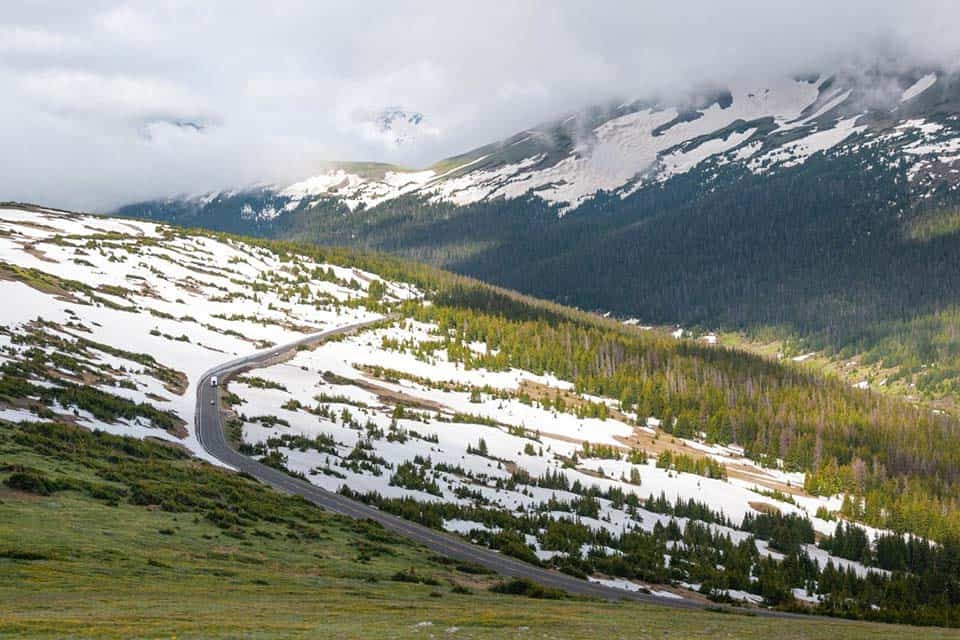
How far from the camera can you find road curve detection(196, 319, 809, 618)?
44750 millimetres

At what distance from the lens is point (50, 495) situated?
33312mm

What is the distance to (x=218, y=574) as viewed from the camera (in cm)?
2781

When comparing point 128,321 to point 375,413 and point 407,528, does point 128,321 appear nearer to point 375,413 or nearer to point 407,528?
point 375,413

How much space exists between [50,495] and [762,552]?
66.7 metres

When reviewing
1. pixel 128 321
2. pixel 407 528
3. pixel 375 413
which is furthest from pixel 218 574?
pixel 128 321

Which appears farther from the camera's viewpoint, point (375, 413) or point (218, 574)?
point (375, 413)

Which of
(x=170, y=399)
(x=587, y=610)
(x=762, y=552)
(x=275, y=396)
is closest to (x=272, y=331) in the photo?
(x=275, y=396)

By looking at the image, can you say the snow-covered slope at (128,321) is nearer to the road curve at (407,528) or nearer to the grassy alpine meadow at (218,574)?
the road curve at (407,528)

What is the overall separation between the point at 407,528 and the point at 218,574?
26350mm

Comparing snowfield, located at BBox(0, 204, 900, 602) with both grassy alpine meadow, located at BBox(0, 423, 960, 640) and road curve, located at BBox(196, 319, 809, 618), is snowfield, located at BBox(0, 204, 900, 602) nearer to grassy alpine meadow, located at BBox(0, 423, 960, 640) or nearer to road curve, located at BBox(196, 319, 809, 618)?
road curve, located at BBox(196, 319, 809, 618)

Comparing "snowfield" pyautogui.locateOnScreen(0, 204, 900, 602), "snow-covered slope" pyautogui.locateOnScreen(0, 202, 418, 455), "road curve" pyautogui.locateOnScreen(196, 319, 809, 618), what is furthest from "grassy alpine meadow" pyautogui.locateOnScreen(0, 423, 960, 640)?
"snow-covered slope" pyautogui.locateOnScreen(0, 202, 418, 455)

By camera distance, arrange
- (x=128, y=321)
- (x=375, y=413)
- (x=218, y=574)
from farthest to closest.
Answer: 1. (x=128, y=321)
2. (x=375, y=413)
3. (x=218, y=574)

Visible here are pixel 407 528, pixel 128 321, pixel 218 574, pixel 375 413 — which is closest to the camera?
pixel 218 574

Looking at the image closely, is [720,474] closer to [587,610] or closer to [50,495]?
[587,610]
